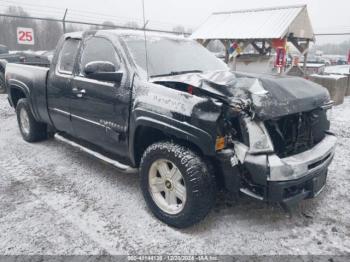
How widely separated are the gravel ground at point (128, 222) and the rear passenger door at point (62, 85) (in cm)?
74

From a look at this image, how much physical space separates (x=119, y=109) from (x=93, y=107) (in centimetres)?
51

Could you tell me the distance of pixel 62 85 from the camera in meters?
4.16

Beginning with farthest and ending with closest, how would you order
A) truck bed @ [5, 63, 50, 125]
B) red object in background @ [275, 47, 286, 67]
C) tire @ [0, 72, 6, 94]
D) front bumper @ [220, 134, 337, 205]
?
red object in background @ [275, 47, 286, 67] → tire @ [0, 72, 6, 94] → truck bed @ [5, 63, 50, 125] → front bumper @ [220, 134, 337, 205]

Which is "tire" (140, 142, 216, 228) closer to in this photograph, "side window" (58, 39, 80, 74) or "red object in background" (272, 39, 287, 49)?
"side window" (58, 39, 80, 74)

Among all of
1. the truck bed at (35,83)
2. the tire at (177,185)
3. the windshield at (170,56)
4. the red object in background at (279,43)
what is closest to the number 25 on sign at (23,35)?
the truck bed at (35,83)

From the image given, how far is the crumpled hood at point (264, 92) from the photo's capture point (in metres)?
2.54

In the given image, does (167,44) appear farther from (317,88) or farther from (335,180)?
(335,180)

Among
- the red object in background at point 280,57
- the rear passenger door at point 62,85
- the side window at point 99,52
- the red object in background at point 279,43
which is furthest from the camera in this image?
the red object in background at point 279,43

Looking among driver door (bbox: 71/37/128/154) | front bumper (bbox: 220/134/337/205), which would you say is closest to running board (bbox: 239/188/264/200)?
front bumper (bbox: 220/134/337/205)

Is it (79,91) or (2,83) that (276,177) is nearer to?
(79,91)

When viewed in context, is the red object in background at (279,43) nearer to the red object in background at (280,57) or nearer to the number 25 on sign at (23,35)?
the red object in background at (280,57)

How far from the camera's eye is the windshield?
11.2 ft

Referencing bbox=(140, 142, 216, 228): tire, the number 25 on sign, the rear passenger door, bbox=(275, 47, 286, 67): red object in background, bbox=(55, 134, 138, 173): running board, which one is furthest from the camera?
the number 25 on sign

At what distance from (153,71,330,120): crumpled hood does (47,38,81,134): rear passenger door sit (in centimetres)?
161
